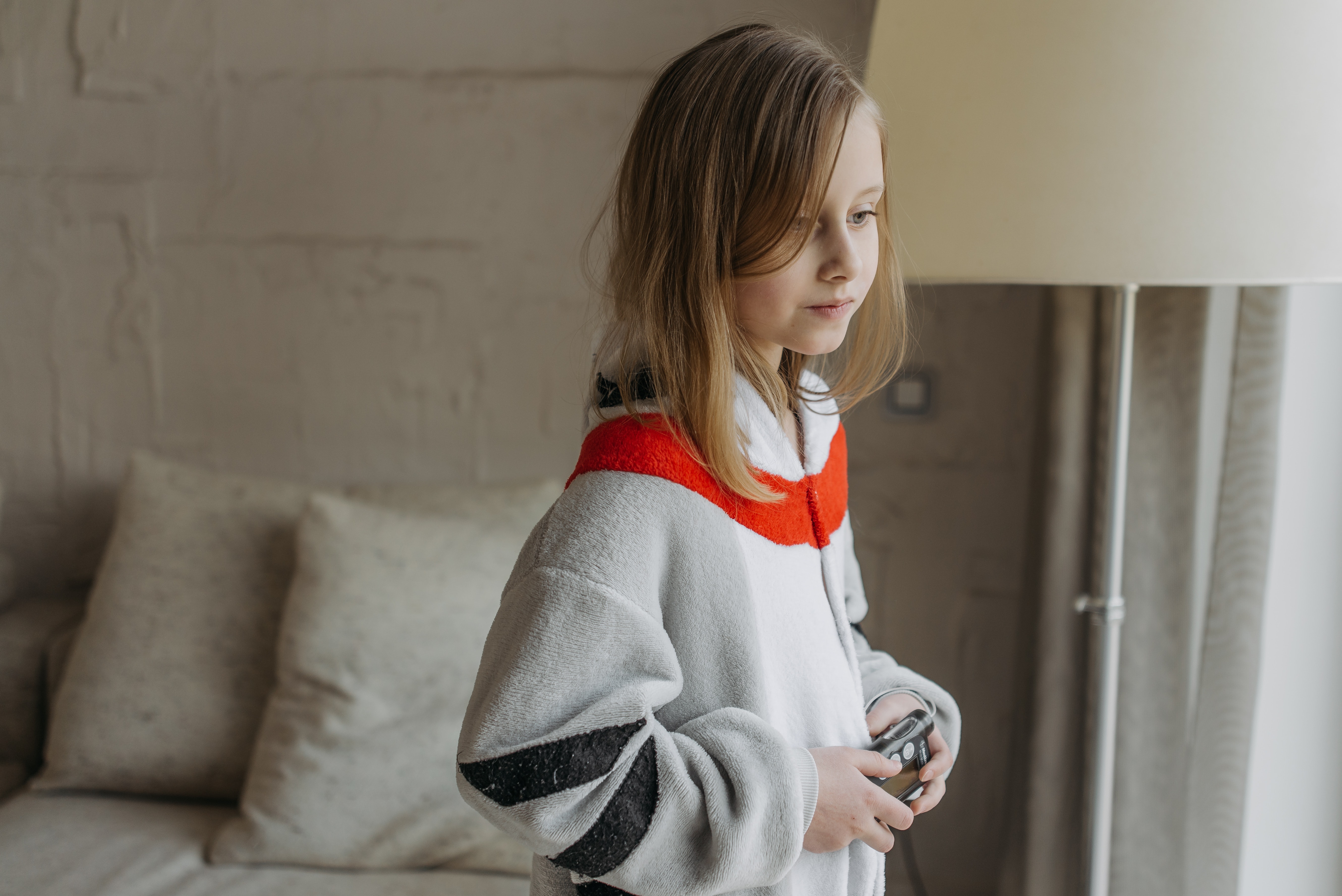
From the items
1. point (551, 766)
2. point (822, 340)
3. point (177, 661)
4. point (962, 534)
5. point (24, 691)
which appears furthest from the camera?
point (962, 534)

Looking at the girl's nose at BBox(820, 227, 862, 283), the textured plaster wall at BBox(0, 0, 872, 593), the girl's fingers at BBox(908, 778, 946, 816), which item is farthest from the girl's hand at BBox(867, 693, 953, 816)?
the textured plaster wall at BBox(0, 0, 872, 593)

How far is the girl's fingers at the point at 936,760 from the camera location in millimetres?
835

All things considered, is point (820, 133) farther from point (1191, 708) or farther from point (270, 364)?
point (270, 364)

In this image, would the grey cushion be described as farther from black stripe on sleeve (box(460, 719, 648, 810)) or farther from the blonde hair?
the blonde hair

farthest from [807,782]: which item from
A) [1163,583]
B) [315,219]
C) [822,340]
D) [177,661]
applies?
[315,219]

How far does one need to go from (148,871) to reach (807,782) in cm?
101

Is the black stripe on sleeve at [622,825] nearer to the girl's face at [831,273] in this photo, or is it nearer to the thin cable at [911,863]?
the girl's face at [831,273]

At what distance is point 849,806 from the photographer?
727 mm

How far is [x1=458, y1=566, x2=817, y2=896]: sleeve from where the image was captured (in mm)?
641

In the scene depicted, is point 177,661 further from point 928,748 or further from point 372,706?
point 928,748

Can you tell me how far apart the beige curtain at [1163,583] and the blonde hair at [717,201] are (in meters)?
0.68

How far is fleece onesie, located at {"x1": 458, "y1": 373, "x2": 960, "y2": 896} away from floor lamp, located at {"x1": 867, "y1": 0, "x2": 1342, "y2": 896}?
0.30m

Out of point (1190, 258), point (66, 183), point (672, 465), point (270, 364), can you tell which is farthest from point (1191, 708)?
point (66, 183)

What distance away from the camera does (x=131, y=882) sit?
4.13 feet
